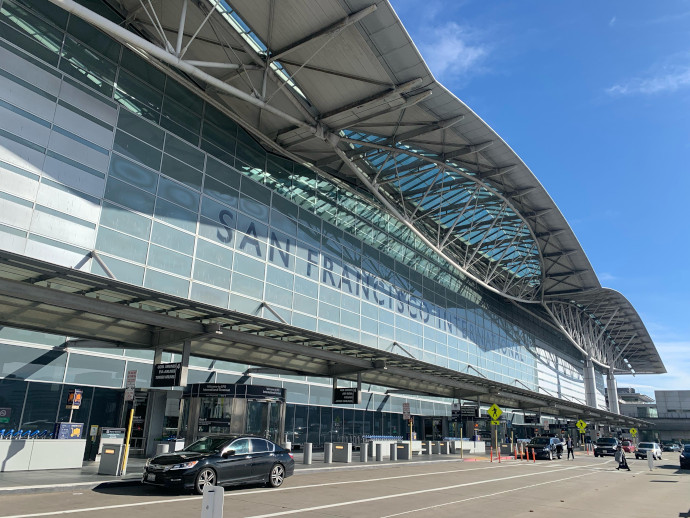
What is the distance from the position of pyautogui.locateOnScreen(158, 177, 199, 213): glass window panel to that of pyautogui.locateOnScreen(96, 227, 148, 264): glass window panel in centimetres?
237

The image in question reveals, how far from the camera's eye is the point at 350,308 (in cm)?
3095

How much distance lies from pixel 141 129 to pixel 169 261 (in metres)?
5.25

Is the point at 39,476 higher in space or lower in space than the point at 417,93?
lower

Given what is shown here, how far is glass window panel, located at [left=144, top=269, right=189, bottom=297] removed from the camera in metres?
19.9

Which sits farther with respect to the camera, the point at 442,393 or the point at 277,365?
the point at 442,393

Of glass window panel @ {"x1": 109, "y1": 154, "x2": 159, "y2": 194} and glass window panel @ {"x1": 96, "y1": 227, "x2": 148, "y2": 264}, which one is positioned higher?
glass window panel @ {"x1": 109, "y1": 154, "x2": 159, "y2": 194}

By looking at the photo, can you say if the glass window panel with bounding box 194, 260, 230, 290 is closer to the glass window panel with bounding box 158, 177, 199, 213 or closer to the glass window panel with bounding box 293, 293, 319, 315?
the glass window panel with bounding box 158, 177, 199, 213

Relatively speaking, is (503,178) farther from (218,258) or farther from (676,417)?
(676,417)

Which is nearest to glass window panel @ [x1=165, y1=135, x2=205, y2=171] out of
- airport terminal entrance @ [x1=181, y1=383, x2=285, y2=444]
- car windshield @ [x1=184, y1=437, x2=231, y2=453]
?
airport terminal entrance @ [x1=181, y1=383, x2=285, y2=444]

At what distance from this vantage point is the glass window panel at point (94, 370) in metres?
19.5

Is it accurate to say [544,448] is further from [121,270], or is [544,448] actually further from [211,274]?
[121,270]

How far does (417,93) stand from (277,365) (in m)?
13.3

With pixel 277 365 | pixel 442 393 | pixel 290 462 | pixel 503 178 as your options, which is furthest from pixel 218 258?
pixel 442 393

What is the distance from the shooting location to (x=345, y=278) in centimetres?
3102
